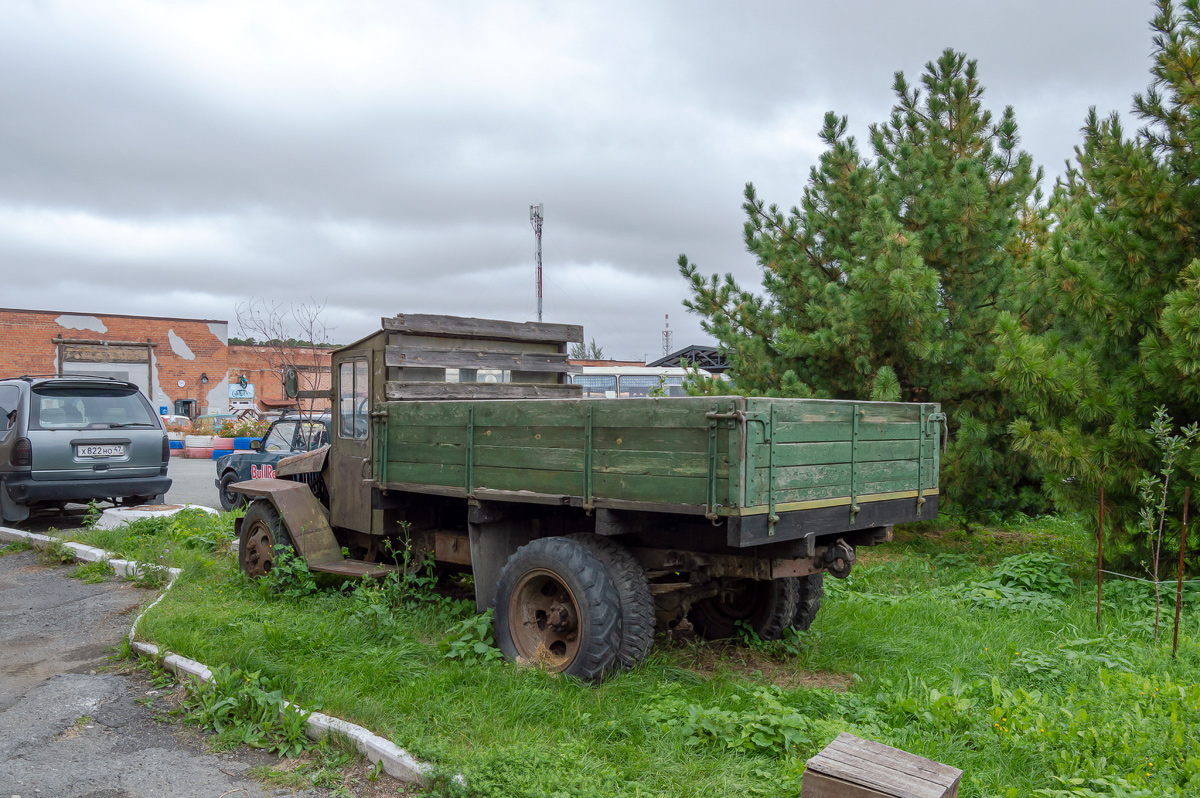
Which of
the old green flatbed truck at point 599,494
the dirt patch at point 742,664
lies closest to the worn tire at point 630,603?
the old green flatbed truck at point 599,494

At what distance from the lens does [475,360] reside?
23.7 ft

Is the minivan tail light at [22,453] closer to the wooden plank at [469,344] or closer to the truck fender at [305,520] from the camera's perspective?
the truck fender at [305,520]

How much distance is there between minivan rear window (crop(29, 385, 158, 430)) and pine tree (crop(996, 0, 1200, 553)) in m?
10.5

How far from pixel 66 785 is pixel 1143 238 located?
846 cm

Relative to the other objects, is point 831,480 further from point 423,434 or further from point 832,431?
point 423,434

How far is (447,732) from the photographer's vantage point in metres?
4.32

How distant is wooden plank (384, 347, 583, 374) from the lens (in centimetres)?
680

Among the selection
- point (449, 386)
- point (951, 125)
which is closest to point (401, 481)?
point (449, 386)

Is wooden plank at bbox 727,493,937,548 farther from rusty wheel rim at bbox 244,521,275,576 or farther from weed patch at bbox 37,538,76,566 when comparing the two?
weed patch at bbox 37,538,76,566

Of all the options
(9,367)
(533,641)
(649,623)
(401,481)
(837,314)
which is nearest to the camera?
(649,623)

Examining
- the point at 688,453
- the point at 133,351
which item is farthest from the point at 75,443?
the point at 133,351

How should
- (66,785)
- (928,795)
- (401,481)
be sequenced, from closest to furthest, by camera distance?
(928,795), (66,785), (401,481)

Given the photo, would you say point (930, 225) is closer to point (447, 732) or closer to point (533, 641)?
point (533, 641)

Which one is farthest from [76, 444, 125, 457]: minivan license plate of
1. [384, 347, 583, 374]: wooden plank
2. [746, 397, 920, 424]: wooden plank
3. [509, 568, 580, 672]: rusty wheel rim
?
[746, 397, 920, 424]: wooden plank
